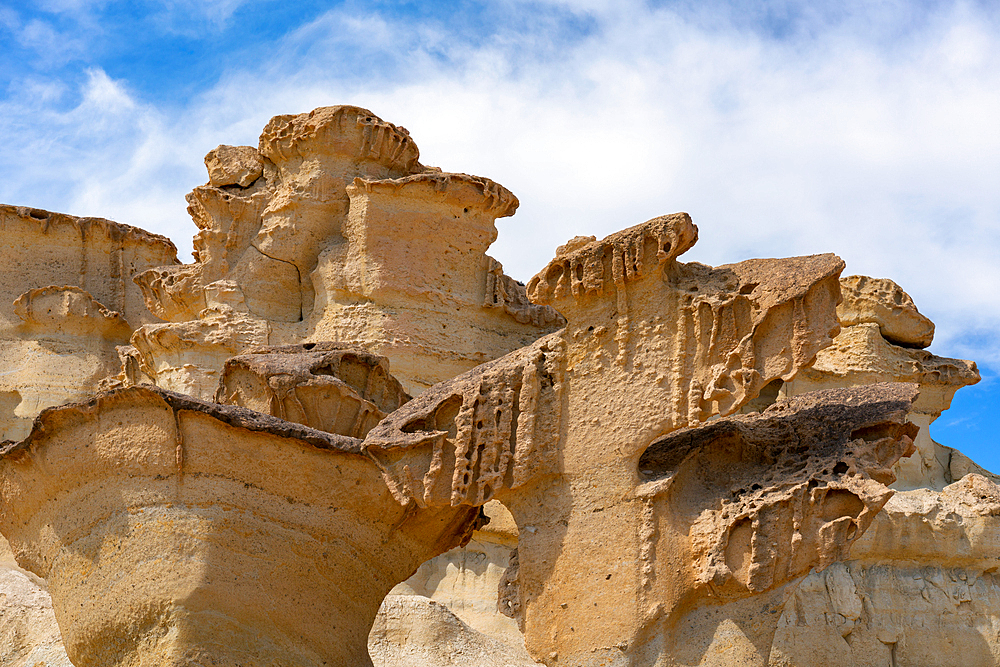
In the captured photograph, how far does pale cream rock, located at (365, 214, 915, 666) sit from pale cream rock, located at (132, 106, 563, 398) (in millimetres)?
4512

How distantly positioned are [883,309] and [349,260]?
210 inches

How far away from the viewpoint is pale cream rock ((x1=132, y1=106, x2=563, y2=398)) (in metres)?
13.1

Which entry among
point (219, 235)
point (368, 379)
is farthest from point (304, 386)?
point (219, 235)

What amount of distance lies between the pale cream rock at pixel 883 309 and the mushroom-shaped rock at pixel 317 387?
5443 millimetres

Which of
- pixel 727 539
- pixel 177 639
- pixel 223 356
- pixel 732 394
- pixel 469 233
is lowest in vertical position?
pixel 177 639

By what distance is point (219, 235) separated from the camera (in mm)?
14086

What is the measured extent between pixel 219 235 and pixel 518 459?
6.91 m

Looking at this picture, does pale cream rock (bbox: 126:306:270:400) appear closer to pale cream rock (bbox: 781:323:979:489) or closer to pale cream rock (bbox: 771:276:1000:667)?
pale cream rock (bbox: 781:323:979:489)

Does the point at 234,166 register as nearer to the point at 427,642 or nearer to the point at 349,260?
the point at 349,260

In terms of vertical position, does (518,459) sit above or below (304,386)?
below

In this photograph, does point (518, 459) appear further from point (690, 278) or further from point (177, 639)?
point (177, 639)

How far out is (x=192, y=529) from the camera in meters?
7.73

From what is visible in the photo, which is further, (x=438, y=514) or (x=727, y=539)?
(x=438, y=514)

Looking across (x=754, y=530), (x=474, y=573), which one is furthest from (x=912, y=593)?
(x=754, y=530)
